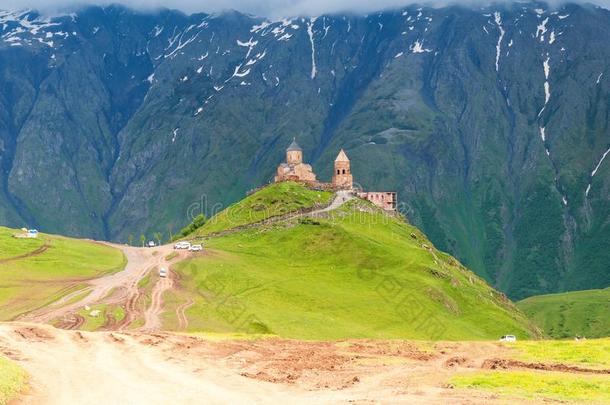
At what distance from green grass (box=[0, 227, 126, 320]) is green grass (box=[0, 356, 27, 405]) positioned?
3841 cm

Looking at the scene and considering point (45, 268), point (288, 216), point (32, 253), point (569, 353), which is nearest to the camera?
point (569, 353)

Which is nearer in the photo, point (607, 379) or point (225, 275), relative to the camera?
point (607, 379)

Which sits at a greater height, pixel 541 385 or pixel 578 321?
pixel 541 385

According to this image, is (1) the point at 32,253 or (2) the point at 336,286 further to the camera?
(2) the point at 336,286

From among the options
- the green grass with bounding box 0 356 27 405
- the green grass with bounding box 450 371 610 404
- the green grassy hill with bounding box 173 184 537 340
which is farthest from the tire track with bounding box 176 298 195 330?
the green grass with bounding box 450 371 610 404

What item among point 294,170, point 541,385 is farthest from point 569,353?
point 294,170

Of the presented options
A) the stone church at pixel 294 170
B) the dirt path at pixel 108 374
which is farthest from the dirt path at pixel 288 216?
the dirt path at pixel 108 374

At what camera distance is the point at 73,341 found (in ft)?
177

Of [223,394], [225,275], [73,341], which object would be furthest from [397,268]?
[223,394]

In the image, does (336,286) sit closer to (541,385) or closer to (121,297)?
(121,297)

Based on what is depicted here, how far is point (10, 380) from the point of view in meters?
38.9

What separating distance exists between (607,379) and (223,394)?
20741 millimetres

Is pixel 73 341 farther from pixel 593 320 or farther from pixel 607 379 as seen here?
pixel 593 320

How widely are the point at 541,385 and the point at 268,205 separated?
370 feet
